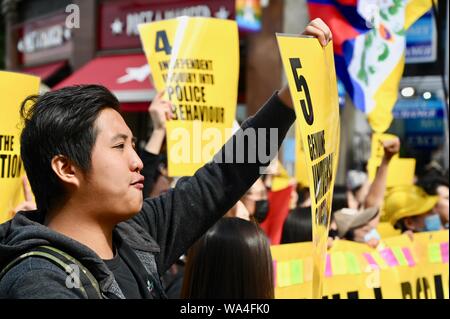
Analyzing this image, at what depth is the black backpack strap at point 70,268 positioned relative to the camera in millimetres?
1482

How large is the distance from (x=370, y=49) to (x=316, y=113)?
292 cm

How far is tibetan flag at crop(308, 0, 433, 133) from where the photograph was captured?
4496mm

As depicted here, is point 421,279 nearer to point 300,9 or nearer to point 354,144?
point 300,9

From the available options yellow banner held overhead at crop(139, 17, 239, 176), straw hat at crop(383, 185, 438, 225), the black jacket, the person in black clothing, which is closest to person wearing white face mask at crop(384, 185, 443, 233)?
straw hat at crop(383, 185, 438, 225)

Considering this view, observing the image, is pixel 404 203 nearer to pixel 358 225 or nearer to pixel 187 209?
pixel 358 225

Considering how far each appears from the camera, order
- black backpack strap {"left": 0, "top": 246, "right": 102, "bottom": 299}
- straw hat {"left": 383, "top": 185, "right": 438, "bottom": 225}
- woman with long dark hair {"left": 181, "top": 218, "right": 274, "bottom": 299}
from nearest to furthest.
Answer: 1. black backpack strap {"left": 0, "top": 246, "right": 102, "bottom": 299}
2. woman with long dark hair {"left": 181, "top": 218, "right": 274, "bottom": 299}
3. straw hat {"left": 383, "top": 185, "right": 438, "bottom": 225}

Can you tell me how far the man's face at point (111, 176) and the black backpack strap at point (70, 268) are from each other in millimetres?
200

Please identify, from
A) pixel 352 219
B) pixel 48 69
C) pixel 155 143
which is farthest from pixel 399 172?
pixel 48 69

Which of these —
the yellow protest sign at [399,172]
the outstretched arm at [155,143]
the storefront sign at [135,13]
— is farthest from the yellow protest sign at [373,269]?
the storefront sign at [135,13]

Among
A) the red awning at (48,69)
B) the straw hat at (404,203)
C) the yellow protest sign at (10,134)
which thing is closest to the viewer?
the yellow protest sign at (10,134)

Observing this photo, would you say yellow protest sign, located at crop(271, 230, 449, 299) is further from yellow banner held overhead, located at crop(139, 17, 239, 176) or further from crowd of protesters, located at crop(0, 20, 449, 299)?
crowd of protesters, located at crop(0, 20, 449, 299)

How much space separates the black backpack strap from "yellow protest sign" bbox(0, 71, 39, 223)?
1.13 meters

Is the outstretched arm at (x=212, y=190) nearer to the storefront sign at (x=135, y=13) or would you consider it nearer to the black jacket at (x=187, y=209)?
the black jacket at (x=187, y=209)
